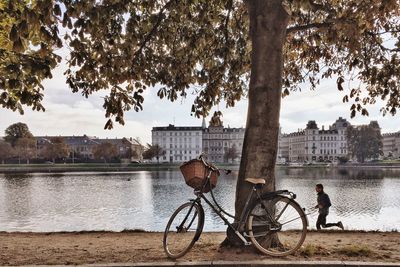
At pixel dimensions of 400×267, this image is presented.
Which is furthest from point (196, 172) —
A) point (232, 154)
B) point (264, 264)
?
point (232, 154)

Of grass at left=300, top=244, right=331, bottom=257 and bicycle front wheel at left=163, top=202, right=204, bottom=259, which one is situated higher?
bicycle front wheel at left=163, top=202, right=204, bottom=259

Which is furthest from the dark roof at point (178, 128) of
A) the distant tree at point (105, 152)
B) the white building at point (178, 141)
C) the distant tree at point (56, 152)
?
the distant tree at point (56, 152)

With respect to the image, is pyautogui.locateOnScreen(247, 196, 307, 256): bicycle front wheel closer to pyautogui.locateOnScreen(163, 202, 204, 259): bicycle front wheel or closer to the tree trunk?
the tree trunk

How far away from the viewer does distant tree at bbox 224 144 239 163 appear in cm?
18300

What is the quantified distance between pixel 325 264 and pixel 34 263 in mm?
4112

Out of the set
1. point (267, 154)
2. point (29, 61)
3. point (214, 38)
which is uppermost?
point (214, 38)

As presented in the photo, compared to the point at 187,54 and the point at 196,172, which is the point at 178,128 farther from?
the point at 196,172

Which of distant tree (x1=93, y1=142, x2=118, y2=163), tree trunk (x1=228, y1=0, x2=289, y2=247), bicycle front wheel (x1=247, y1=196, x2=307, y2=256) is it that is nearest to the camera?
bicycle front wheel (x1=247, y1=196, x2=307, y2=256)

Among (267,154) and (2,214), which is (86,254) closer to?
(267,154)

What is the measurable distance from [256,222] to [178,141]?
188290 millimetres

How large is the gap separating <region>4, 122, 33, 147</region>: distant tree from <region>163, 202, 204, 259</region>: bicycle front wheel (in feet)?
536

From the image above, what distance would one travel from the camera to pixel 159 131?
193250mm

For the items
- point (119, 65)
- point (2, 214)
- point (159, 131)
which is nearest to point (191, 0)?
point (119, 65)

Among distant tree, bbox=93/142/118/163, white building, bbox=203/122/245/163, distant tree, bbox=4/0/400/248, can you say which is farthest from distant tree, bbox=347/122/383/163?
distant tree, bbox=4/0/400/248
